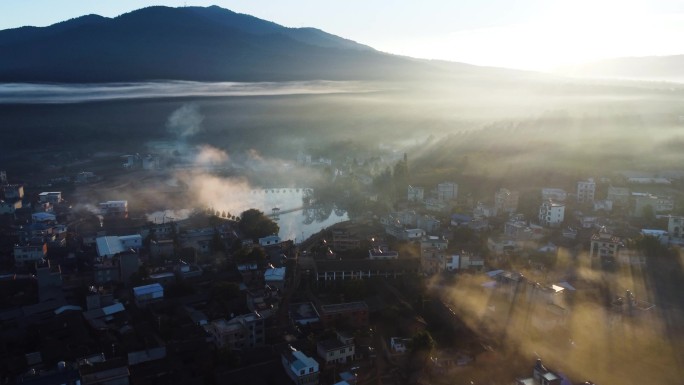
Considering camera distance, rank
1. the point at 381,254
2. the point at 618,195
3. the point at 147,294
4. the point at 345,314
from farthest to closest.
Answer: the point at 618,195 < the point at 381,254 < the point at 147,294 < the point at 345,314

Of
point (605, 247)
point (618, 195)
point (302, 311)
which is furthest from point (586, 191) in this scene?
point (302, 311)

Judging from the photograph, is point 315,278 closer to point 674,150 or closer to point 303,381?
point 303,381

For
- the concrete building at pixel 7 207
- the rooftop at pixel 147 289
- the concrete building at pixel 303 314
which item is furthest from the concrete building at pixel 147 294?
the concrete building at pixel 7 207

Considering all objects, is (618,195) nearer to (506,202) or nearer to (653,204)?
(653,204)

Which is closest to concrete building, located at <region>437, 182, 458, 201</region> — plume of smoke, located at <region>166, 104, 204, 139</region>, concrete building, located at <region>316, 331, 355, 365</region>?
concrete building, located at <region>316, 331, 355, 365</region>

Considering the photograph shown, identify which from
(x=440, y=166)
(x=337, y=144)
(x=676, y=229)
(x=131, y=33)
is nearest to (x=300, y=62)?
(x=131, y=33)

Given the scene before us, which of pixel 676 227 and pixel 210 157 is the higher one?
pixel 676 227

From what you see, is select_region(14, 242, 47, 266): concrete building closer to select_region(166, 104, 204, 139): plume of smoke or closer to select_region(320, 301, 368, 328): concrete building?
select_region(320, 301, 368, 328): concrete building

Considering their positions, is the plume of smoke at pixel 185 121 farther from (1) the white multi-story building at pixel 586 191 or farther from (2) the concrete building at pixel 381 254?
(2) the concrete building at pixel 381 254
